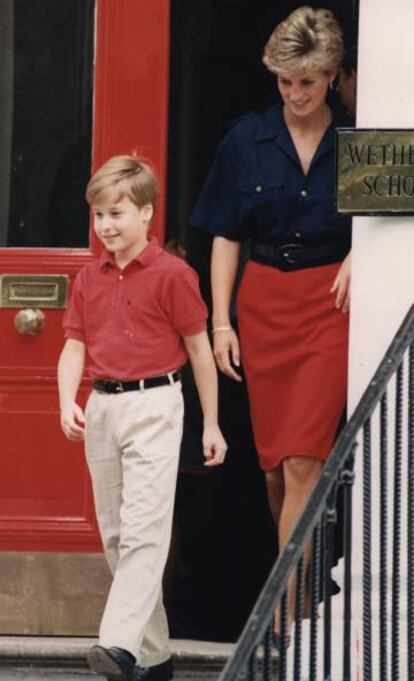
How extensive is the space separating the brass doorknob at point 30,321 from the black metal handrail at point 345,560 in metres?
1.32

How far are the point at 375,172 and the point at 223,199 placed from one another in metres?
0.61

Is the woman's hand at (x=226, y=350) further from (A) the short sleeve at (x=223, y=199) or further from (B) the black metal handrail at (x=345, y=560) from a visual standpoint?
(B) the black metal handrail at (x=345, y=560)

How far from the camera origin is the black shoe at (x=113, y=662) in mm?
5082

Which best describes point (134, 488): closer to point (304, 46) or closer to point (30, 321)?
point (30, 321)

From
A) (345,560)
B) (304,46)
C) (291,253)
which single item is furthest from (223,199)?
(345,560)

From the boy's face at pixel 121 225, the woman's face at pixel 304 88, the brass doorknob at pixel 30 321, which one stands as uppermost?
the woman's face at pixel 304 88

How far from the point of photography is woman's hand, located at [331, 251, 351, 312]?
554cm

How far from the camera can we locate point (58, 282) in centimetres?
598

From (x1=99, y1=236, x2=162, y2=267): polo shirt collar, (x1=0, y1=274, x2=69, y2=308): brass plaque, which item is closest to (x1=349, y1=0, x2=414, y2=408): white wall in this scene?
(x1=99, y1=236, x2=162, y2=267): polo shirt collar

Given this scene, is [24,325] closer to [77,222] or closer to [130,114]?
[77,222]

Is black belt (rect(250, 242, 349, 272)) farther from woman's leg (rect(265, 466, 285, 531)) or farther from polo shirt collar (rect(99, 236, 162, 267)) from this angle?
woman's leg (rect(265, 466, 285, 531))

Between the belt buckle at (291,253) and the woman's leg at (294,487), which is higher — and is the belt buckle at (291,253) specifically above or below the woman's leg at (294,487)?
above

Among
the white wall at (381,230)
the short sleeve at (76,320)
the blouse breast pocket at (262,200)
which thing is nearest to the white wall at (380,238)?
the white wall at (381,230)

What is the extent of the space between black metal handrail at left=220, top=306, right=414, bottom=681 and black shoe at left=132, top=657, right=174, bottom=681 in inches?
23.7
